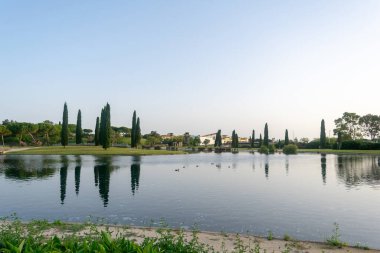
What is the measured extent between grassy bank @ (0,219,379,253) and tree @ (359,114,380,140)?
396 feet

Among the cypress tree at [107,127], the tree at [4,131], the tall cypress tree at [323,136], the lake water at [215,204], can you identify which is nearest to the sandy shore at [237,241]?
the lake water at [215,204]

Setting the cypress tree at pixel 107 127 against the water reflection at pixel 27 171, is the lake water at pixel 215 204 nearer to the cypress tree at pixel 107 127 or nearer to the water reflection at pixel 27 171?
the water reflection at pixel 27 171

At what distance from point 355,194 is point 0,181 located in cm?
Answer: 2878

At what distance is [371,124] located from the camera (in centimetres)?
→ 11850

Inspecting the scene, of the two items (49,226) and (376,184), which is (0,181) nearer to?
(49,226)

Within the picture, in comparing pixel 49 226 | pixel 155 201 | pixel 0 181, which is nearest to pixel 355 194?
pixel 155 201

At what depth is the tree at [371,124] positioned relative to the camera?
384 ft

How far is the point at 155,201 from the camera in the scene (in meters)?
20.5

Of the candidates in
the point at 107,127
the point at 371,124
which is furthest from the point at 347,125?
the point at 107,127

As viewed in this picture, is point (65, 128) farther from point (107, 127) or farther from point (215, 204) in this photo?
point (215, 204)

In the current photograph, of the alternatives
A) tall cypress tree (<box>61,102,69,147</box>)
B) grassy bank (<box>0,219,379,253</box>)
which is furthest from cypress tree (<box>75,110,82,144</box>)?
grassy bank (<box>0,219,379,253</box>)

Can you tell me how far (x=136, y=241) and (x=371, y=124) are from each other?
126 metres

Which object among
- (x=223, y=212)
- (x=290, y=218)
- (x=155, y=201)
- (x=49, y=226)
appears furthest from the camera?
(x=155, y=201)

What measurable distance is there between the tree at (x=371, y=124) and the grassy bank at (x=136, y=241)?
120717mm
